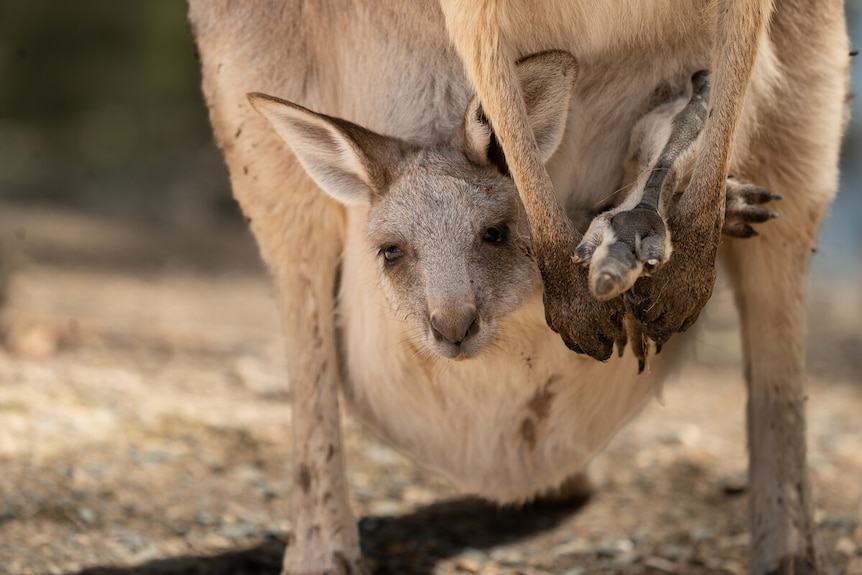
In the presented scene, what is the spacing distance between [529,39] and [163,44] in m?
9.61

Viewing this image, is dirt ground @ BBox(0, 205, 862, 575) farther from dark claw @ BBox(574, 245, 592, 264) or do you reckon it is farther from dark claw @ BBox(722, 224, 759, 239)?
dark claw @ BBox(574, 245, 592, 264)

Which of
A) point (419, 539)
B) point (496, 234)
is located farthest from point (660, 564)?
point (496, 234)

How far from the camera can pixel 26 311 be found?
20.2ft

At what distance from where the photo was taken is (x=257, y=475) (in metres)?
4.20

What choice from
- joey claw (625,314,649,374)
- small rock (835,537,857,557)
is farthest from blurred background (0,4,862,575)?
joey claw (625,314,649,374)

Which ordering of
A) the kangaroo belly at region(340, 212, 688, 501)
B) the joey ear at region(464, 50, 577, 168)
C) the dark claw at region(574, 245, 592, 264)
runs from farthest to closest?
the kangaroo belly at region(340, 212, 688, 501)
the joey ear at region(464, 50, 577, 168)
the dark claw at region(574, 245, 592, 264)

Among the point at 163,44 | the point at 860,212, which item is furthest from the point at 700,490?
the point at 163,44

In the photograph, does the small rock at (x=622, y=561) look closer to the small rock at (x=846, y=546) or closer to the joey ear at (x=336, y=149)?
the small rock at (x=846, y=546)

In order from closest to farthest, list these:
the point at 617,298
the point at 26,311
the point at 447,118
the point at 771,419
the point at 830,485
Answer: the point at 617,298, the point at 447,118, the point at 771,419, the point at 830,485, the point at 26,311

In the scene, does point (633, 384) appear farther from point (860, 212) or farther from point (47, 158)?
point (47, 158)

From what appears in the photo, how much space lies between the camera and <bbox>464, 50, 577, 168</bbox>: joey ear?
2.62 metres

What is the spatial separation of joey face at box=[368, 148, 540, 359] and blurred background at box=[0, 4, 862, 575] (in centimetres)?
92

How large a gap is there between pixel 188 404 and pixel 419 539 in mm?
1514

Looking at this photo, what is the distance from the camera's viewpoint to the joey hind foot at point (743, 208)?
8.96 feet
